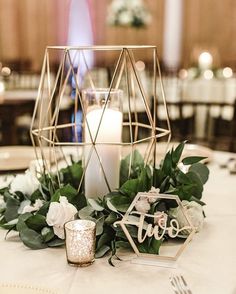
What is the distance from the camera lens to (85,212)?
1158 mm

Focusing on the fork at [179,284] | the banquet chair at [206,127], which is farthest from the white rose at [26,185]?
the banquet chair at [206,127]

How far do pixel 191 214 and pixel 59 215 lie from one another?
31 cm

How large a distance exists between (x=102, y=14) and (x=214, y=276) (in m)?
7.47

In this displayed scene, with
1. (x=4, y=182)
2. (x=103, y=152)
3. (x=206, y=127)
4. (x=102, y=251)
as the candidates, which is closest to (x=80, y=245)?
(x=102, y=251)

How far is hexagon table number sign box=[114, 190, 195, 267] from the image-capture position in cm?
107

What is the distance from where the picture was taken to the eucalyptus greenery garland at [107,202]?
112 centimetres

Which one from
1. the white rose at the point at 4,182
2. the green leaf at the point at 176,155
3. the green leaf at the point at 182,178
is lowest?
the white rose at the point at 4,182

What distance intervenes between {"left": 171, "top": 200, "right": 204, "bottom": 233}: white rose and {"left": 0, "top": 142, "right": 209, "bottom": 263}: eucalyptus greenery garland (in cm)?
2

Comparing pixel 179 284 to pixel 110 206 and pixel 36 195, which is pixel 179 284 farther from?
pixel 36 195

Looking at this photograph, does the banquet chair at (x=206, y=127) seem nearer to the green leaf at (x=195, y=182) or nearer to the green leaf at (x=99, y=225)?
the green leaf at (x=195, y=182)

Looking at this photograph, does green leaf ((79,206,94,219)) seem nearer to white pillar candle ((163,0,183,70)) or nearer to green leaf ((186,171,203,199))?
green leaf ((186,171,203,199))

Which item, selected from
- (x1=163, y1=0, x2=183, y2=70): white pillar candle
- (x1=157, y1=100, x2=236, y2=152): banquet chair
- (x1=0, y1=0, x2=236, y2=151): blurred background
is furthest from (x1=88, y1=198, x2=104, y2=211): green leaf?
(x1=163, y1=0, x2=183, y2=70): white pillar candle

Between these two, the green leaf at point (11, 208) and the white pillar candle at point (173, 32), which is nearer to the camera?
the green leaf at point (11, 208)

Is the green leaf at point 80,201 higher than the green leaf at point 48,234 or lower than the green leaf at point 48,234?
higher
